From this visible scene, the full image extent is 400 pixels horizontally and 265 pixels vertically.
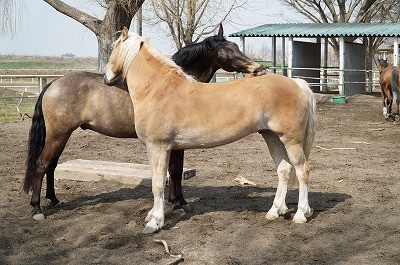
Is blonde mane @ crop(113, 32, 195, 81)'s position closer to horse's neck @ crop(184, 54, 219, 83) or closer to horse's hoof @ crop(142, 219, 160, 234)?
horse's neck @ crop(184, 54, 219, 83)

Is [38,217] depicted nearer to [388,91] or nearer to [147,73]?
[147,73]

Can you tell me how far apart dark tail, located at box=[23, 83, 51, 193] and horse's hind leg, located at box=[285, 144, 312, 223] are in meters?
2.84

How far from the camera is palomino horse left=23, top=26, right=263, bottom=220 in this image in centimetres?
653

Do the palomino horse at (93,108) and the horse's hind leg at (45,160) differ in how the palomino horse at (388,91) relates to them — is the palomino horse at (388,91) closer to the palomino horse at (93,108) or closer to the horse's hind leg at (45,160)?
the palomino horse at (93,108)

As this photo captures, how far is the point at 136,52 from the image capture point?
604 centimetres

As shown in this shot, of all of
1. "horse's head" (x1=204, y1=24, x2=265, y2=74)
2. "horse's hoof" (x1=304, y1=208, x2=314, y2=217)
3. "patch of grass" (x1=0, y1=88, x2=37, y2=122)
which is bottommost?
"horse's hoof" (x1=304, y1=208, x2=314, y2=217)

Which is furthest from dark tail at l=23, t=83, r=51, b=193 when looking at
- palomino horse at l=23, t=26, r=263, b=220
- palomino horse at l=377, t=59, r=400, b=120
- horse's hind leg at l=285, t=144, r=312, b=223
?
palomino horse at l=377, t=59, r=400, b=120

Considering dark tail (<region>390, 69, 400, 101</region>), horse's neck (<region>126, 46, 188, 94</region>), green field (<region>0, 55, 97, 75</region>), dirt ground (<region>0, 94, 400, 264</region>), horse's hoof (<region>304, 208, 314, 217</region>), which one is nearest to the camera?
dirt ground (<region>0, 94, 400, 264</region>)

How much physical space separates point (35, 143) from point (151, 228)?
1903 millimetres

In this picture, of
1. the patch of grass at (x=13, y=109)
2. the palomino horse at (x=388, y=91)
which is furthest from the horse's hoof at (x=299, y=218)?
the patch of grass at (x=13, y=109)

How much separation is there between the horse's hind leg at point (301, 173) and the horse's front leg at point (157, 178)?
123 centimetres

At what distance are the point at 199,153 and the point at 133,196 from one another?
3.51 m

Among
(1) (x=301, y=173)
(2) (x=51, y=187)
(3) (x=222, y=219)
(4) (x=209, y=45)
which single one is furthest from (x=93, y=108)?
(1) (x=301, y=173)

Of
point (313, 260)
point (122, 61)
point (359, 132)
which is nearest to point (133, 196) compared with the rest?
point (122, 61)
